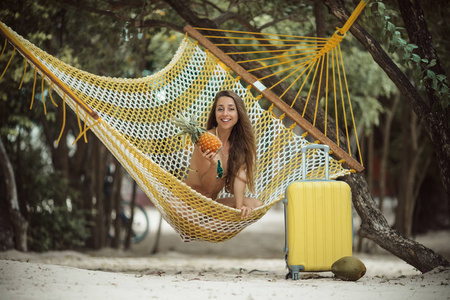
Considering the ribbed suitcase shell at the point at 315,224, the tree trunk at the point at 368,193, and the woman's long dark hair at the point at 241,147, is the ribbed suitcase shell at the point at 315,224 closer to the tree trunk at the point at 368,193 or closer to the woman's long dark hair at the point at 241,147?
the woman's long dark hair at the point at 241,147

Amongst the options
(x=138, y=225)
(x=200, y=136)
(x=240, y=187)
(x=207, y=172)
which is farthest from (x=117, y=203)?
(x=200, y=136)

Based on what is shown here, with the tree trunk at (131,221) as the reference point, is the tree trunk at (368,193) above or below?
above

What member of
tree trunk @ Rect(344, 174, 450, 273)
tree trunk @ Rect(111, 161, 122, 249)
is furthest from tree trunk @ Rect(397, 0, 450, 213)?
tree trunk @ Rect(111, 161, 122, 249)

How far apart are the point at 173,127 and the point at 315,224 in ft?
3.91

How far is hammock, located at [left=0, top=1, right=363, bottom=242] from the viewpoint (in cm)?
256

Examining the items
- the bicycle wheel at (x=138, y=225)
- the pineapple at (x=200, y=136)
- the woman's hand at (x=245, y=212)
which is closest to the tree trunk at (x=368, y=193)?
the woman's hand at (x=245, y=212)

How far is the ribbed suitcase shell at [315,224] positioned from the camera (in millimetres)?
2541

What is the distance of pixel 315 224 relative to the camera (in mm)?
2561

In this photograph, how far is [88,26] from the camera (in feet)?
16.0

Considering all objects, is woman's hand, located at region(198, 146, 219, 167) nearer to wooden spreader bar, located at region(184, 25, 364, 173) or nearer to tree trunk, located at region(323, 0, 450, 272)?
wooden spreader bar, located at region(184, 25, 364, 173)

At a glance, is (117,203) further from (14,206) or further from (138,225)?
(138,225)

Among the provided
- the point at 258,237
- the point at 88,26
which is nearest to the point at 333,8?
the point at 88,26

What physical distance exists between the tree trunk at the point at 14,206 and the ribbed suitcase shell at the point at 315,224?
2.67 m

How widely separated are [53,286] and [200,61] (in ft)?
5.62
